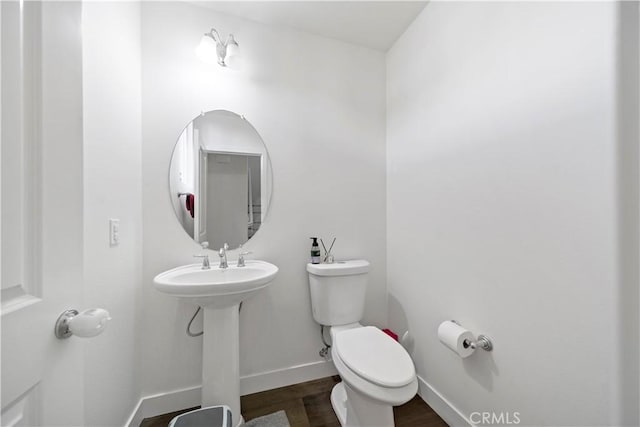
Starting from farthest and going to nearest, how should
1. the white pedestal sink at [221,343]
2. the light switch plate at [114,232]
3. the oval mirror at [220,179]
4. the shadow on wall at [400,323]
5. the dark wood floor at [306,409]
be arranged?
the shadow on wall at [400,323], the oval mirror at [220,179], the dark wood floor at [306,409], the white pedestal sink at [221,343], the light switch plate at [114,232]

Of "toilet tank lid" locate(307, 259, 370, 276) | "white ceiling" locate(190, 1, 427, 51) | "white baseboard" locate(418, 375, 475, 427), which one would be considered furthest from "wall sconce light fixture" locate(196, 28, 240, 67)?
"white baseboard" locate(418, 375, 475, 427)

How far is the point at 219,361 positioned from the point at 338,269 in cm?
78

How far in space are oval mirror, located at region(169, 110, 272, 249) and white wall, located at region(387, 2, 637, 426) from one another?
1015mm

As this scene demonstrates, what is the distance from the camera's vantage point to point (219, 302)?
1146 mm

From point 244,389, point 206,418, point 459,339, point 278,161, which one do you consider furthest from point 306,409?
point 278,161

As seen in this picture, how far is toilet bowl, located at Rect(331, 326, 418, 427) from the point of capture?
0.97m

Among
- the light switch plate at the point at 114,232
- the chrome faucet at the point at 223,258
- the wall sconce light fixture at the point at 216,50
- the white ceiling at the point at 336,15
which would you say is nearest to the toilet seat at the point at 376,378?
the chrome faucet at the point at 223,258

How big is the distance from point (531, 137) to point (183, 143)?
5.56ft

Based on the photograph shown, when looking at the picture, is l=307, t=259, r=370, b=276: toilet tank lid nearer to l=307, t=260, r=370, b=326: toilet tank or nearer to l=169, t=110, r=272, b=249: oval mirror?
l=307, t=260, r=370, b=326: toilet tank

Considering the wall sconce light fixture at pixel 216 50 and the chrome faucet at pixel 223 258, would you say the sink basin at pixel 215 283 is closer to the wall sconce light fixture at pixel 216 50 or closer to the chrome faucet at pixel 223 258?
the chrome faucet at pixel 223 258

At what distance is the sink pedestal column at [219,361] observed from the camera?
1234 mm

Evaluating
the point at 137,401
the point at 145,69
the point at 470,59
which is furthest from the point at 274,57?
the point at 137,401

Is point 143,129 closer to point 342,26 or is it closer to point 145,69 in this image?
point 145,69

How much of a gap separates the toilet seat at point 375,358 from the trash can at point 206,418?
0.57 m
